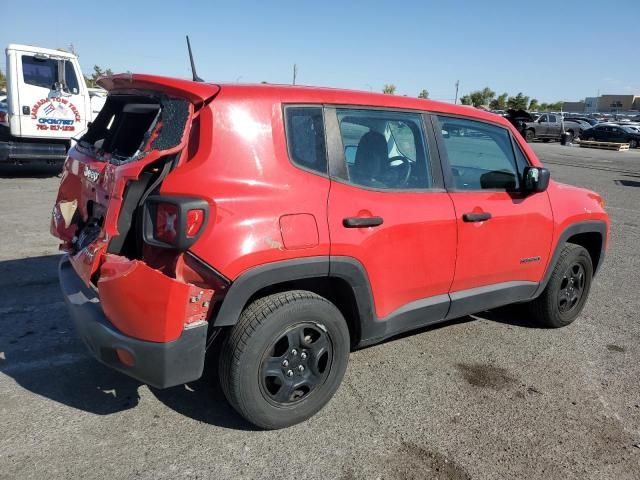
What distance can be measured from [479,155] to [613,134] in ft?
116

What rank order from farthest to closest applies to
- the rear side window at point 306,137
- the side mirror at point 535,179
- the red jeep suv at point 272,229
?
the side mirror at point 535,179
the rear side window at point 306,137
the red jeep suv at point 272,229

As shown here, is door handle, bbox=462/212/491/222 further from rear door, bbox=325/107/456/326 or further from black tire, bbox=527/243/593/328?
black tire, bbox=527/243/593/328

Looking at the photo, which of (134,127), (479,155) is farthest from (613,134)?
(134,127)

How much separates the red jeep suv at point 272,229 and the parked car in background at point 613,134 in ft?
115

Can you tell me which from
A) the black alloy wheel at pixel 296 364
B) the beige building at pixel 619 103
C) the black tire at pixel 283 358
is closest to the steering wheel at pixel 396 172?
the black tire at pixel 283 358

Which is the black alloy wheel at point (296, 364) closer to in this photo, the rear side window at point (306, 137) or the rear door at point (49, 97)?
the rear side window at point (306, 137)

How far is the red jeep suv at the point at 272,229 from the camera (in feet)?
7.90

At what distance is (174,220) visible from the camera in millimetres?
2322

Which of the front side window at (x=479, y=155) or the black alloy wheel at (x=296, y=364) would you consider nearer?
the black alloy wheel at (x=296, y=364)

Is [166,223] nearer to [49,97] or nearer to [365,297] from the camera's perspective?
[365,297]

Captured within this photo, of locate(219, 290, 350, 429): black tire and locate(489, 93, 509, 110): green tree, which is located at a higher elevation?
locate(489, 93, 509, 110): green tree

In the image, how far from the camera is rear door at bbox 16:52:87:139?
32.9ft

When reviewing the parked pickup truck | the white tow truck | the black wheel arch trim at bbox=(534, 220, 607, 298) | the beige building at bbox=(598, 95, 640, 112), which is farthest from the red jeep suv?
the beige building at bbox=(598, 95, 640, 112)

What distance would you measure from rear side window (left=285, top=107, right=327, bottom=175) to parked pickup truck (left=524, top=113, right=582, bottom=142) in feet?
103
